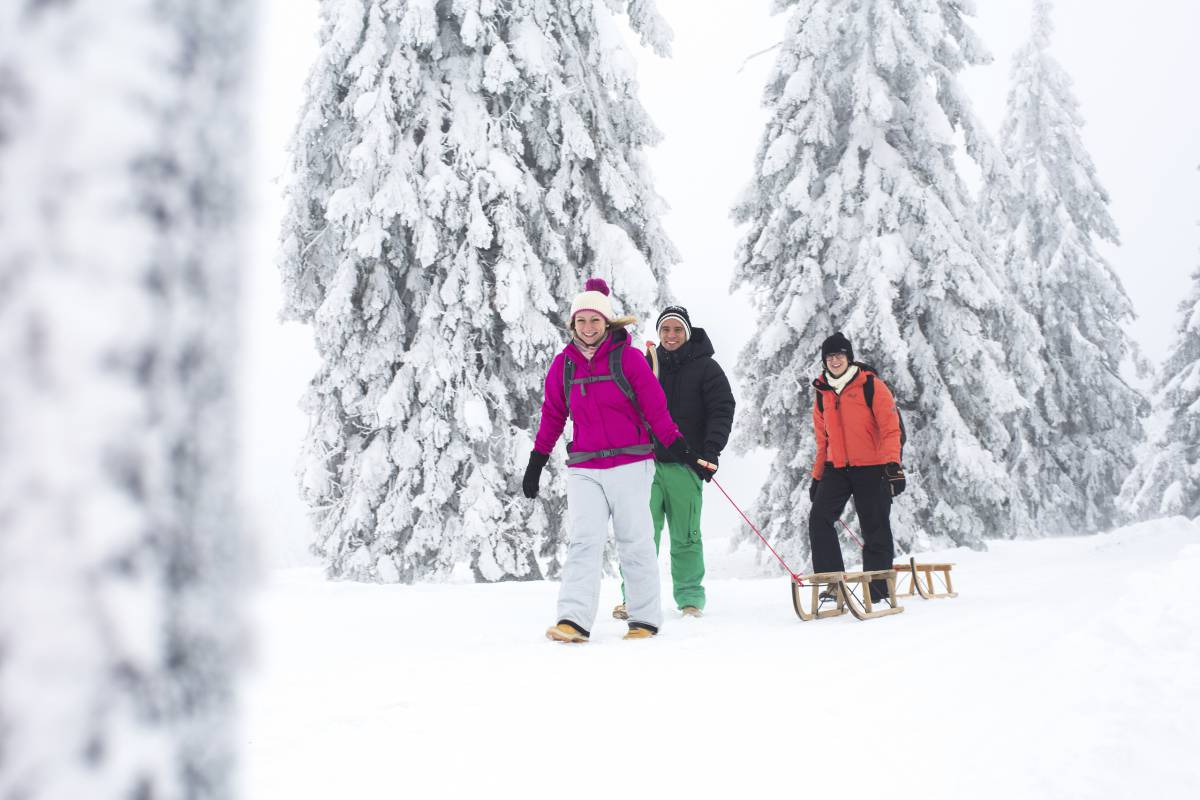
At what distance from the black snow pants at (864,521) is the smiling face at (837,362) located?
28.8 inches

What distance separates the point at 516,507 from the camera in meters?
9.91

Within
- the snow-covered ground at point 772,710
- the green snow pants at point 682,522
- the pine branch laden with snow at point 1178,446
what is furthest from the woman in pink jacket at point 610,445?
the pine branch laden with snow at point 1178,446

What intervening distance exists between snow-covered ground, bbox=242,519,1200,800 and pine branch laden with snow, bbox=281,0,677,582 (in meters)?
4.67

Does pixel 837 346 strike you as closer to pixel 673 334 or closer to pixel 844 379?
pixel 844 379

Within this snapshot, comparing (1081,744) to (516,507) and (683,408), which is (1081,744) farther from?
(516,507)

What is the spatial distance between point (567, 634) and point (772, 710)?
191 cm

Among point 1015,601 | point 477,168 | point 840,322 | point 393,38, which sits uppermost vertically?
point 393,38

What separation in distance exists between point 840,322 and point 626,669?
9942 mm

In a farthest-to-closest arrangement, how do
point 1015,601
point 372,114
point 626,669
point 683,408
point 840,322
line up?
point 840,322, point 372,114, point 683,408, point 1015,601, point 626,669

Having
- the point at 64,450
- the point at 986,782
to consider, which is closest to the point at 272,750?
the point at 986,782

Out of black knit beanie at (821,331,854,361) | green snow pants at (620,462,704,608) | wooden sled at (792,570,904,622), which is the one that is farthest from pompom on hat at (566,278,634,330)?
black knit beanie at (821,331,854,361)

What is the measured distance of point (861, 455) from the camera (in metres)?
6.64

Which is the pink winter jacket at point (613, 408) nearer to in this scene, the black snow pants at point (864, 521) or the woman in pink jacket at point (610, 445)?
the woman in pink jacket at point (610, 445)

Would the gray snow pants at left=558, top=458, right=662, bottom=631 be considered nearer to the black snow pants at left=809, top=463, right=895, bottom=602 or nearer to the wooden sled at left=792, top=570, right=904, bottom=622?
the wooden sled at left=792, top=570, right=904, bottom=622
